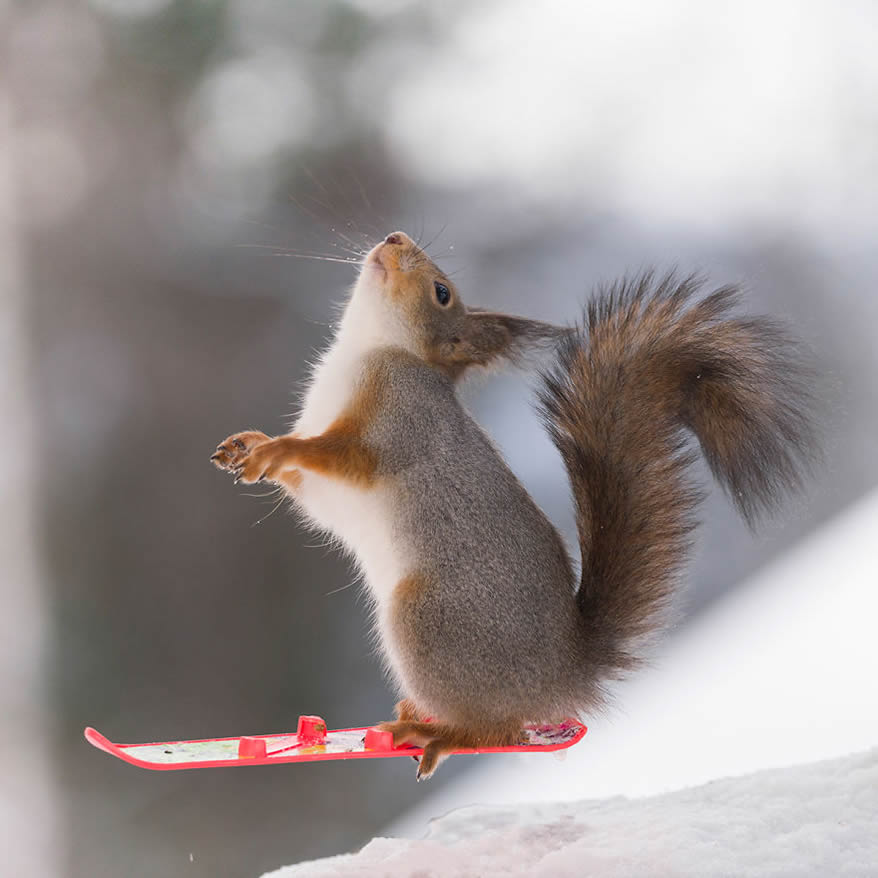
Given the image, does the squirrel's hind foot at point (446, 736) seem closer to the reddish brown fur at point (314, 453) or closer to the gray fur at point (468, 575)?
the gray fur at point (468, 575)

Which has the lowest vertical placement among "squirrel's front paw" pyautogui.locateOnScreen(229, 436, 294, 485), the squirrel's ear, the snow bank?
the snow bank

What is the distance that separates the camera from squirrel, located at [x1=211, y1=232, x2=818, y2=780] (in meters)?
1.54

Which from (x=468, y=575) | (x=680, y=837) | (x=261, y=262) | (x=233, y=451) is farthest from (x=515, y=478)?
(x=261, y=262)

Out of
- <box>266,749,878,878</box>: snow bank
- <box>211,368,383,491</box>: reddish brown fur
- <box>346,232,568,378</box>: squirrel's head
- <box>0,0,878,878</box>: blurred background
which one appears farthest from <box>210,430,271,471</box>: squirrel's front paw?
<box>0,0,878,878</box>: blurred background

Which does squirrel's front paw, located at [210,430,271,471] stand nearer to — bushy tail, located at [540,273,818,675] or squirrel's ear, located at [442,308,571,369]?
squirrel's ear, located at [442,308,571,369]

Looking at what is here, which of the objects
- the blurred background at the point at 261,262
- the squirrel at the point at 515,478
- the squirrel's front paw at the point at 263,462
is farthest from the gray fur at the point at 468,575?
the blurred background at the point at 261,262

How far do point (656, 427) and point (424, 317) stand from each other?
0.40 metres

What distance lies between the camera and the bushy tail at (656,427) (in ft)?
5.19

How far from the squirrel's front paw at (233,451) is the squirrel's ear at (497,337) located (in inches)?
14.0

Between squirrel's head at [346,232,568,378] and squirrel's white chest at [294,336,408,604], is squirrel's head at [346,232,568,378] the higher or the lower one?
the higher one

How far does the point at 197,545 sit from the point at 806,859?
5.46 ft

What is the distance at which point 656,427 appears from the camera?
1615 mm

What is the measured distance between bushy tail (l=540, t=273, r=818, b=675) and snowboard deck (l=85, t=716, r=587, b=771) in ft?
0.55

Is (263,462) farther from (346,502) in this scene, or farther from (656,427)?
(656,427)
